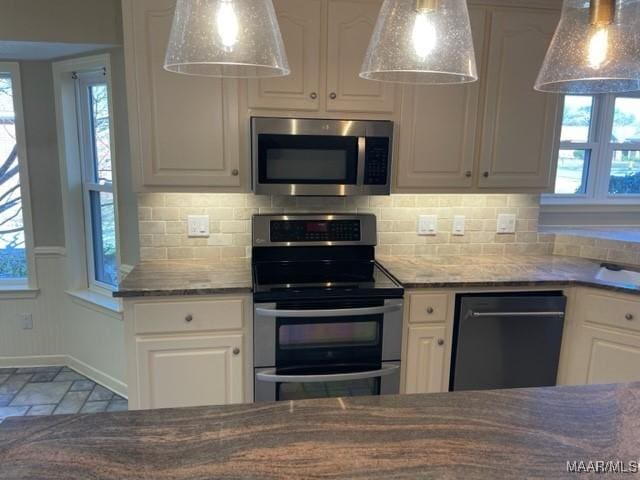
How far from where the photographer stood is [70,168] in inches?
116

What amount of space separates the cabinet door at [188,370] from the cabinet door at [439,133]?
127 cm

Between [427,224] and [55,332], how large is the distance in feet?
9.01

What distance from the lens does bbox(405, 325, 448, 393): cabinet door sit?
88.7 inches

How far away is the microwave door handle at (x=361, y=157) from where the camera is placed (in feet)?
7.49

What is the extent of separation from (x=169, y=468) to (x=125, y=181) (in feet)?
7.28

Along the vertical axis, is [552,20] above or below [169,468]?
above

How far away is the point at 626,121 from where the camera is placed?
3219mm

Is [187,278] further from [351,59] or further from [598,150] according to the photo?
[598,150]

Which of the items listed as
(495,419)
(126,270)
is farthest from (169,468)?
(126,270)

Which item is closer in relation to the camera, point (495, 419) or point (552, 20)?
point (495, 419)

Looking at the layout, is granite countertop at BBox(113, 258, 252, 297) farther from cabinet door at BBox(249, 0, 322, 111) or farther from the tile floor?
the tile floor

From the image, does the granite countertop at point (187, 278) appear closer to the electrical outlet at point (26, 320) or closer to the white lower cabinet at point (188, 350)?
the white lower cabinet at point (188, 350)

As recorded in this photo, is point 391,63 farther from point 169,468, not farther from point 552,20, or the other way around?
point 552,20

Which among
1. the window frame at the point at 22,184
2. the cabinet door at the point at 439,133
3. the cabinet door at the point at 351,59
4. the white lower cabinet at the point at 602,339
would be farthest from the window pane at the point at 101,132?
the white lower cabinet at the point at 602,339
